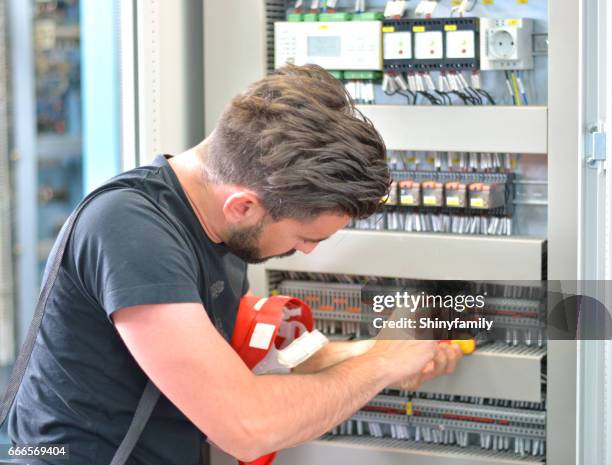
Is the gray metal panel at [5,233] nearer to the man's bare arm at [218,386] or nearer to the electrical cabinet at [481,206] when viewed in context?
the electrical cabinet at [481,206]

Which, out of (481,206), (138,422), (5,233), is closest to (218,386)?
(138,422)

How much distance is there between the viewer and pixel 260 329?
2002mm

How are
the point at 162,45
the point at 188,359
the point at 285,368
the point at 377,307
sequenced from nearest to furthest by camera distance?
the point at 188,359 → the point at 285,368 → the point at 377,307 → the point at 162,45

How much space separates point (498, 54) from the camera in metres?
2.56

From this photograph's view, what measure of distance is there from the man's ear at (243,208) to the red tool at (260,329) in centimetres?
32

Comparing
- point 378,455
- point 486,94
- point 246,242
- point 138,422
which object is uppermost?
point 486,94

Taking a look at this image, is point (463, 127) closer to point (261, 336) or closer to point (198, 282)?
point (261, 336)

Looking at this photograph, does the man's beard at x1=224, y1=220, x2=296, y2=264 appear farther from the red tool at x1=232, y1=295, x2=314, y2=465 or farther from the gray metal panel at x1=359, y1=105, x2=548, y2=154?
the gray metal panel at x1=359, y1=105, x2=548, y2=154

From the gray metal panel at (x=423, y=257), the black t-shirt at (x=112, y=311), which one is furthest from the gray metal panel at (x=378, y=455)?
the black t-shirt at (x=112, y=311)

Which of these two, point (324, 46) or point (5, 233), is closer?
point (324, 46)

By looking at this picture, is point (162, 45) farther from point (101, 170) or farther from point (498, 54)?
point (498, 54)

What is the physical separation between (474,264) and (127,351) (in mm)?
1175

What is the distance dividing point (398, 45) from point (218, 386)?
55.8 inches

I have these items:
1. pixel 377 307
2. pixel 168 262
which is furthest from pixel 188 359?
pixel 377 307
